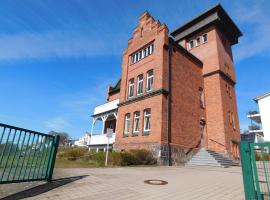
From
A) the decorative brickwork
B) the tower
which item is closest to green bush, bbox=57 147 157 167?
the decorative brickwork

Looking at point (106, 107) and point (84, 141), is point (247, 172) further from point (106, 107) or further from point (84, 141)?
point (84, 141)

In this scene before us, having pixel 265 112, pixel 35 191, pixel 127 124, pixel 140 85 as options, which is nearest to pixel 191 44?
pixel 140 85

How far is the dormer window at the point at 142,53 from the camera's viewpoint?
19750 millimetres

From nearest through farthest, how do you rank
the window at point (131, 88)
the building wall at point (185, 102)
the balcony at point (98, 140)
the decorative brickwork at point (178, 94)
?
the decorative brickwork at point (178, 94) < the building wall at point (185, 102) < the window at point (131, 88) < the balcony at point (98, 140)

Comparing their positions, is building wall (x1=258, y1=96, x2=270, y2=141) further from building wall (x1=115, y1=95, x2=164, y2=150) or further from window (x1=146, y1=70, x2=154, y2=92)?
building wall (x1=115, y1=95, x2=164, y2=150)

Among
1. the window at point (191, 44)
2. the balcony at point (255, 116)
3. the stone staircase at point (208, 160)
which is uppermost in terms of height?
the window at point (191, 44)

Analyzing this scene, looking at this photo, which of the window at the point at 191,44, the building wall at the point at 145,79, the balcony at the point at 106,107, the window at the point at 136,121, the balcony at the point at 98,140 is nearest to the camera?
the building wall at the point at 145,79

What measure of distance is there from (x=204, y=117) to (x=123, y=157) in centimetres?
1130

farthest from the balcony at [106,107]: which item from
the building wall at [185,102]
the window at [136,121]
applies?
the building wall at [185,102]

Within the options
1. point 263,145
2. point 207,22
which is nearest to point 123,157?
point 263,145

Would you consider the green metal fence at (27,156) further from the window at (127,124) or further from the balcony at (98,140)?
the balcony at (98,140)

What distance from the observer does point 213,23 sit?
23016mm

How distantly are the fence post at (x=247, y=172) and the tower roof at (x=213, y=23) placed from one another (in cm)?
2204

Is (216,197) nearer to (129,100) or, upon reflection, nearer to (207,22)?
(129,100)
